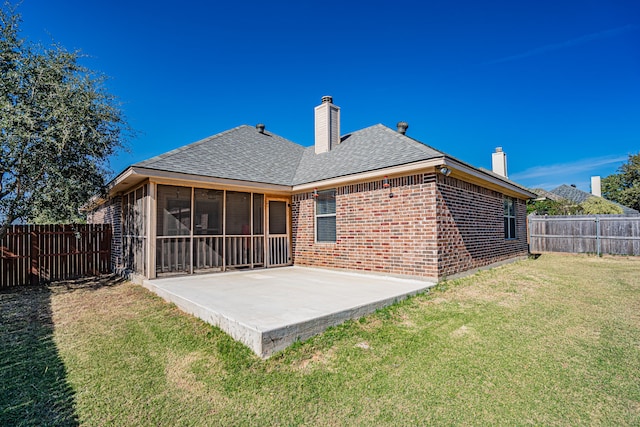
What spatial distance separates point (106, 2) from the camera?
9062 millimetres

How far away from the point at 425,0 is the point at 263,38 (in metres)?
6.07

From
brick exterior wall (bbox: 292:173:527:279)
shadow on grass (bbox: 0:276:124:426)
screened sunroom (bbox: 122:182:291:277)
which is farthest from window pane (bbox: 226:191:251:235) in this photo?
shadow on grass (bbox: 0:276:124:426)

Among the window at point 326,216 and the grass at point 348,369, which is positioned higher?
the window at point 326,216

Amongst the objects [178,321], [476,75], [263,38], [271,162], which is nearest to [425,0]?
[476,75]

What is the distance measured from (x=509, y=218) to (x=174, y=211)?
1132cm

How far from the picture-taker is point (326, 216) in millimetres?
9367

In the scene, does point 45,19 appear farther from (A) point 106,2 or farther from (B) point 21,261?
(B) point 21,261

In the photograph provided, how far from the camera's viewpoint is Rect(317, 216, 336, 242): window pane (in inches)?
361

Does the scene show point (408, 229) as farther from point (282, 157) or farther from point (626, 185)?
point (626, 185)

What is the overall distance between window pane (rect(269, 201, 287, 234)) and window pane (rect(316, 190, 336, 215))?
1.33m

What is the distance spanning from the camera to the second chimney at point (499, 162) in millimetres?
15825

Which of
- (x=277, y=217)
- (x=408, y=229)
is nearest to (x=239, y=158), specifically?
(x=277, y=217)

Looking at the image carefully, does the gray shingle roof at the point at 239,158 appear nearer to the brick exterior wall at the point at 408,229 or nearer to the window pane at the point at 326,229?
the brick exterior wall at the point at 408,229

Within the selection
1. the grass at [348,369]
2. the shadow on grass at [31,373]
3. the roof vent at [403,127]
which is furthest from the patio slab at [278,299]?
the roof vent at [403,127]
